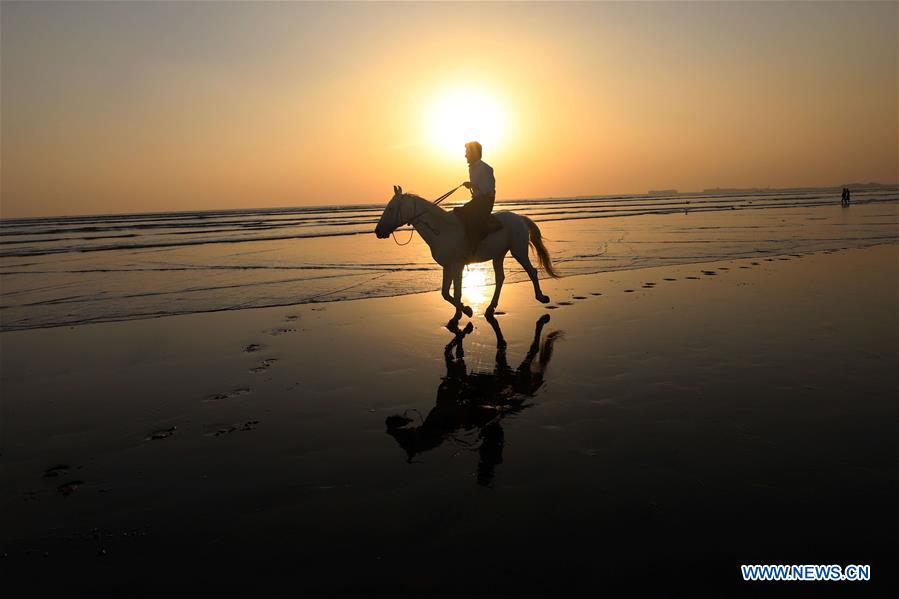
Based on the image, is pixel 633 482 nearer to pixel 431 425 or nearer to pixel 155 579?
pixel 431 425

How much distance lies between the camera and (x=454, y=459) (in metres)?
4.38

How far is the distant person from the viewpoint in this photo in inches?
383

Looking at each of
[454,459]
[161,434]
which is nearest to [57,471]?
[161,434]

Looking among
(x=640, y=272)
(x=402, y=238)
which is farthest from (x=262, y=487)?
(x=402, y=238)

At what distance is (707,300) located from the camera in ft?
34.1

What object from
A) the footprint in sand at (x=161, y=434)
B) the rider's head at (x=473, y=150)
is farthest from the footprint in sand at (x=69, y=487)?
the rider's head at (x=473, y=150)

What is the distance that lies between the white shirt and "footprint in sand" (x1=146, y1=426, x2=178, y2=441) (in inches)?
258

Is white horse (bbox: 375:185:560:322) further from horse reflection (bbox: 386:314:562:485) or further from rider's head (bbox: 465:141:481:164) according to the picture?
horse reflection (bbox: 386:314:562:485)

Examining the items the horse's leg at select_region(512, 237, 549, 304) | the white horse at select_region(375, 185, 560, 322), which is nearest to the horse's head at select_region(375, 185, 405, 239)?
the white horse at select_region(375, 185, 560, 322)

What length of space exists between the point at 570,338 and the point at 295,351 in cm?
437

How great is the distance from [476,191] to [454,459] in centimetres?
646

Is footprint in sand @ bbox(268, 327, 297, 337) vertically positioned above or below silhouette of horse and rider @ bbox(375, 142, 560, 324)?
below

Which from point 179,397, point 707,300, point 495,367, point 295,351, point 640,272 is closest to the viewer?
point 179,397

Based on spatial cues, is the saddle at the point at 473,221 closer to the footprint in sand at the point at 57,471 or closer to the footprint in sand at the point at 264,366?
the footprint in sand at the point at 264,366
